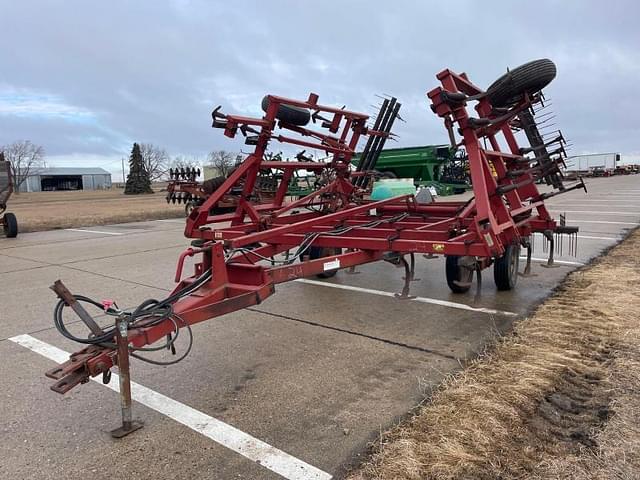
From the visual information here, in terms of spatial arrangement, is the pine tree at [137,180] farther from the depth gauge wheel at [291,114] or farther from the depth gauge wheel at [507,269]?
Answer: the depth gauge wheel at [507,269]

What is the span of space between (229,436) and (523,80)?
400 cm

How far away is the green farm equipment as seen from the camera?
24.2m

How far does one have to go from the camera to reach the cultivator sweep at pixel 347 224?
3.12m

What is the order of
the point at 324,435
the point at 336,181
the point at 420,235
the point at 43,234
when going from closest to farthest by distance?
the point at 324,435
the point at 420,235
the point at 336,181
the point at 43,234

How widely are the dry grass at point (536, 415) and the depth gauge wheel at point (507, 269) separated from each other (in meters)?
1.26

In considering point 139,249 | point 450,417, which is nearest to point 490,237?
point 450,417

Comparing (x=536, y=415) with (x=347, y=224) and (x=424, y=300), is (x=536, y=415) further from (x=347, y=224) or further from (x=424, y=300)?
(x=347, y=224)

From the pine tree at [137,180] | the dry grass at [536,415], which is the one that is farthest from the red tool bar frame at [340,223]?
the pine tree at [137,180]

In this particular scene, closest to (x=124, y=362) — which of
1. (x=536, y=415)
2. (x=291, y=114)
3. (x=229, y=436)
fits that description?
(x=229, y=436)

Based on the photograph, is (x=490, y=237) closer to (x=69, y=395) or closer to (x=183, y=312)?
(x=183, y=312)

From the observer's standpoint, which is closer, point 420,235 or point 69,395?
point 69,395

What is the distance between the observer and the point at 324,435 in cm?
303

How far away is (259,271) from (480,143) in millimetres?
2744

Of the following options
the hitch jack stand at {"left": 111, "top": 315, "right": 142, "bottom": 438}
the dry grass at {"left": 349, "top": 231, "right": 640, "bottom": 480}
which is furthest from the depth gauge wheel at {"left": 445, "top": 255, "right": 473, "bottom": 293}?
the hitch jack stand at {"left": 111, "top": 315, "right": 142, "bottom": 438}
